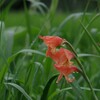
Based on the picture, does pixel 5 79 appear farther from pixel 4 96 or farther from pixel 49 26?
pixel 49 26

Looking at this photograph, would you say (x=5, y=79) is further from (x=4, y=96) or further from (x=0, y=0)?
(x=0, y=0)

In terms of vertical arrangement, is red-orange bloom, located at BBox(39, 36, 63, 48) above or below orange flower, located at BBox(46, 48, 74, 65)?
above

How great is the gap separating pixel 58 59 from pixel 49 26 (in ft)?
3.65

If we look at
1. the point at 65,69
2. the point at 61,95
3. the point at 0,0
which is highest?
the point at 0,0

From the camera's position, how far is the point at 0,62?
2023 millimetres

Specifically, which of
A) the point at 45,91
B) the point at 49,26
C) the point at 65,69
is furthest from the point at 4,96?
the point at 49,26

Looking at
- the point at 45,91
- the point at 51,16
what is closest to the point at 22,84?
the point at 45,91

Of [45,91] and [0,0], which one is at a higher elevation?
[0,0]

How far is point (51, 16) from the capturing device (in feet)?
6.19

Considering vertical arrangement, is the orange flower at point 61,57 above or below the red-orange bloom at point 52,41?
below

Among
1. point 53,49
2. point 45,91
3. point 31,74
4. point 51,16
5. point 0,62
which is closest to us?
point 53,49

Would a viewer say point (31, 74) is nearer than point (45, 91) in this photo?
No

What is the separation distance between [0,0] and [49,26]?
702mm

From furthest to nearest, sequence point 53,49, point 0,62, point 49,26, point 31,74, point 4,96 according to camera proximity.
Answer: point 49,26 < point 0,62 < point 31,74 < point 4,96 < point 53,49
